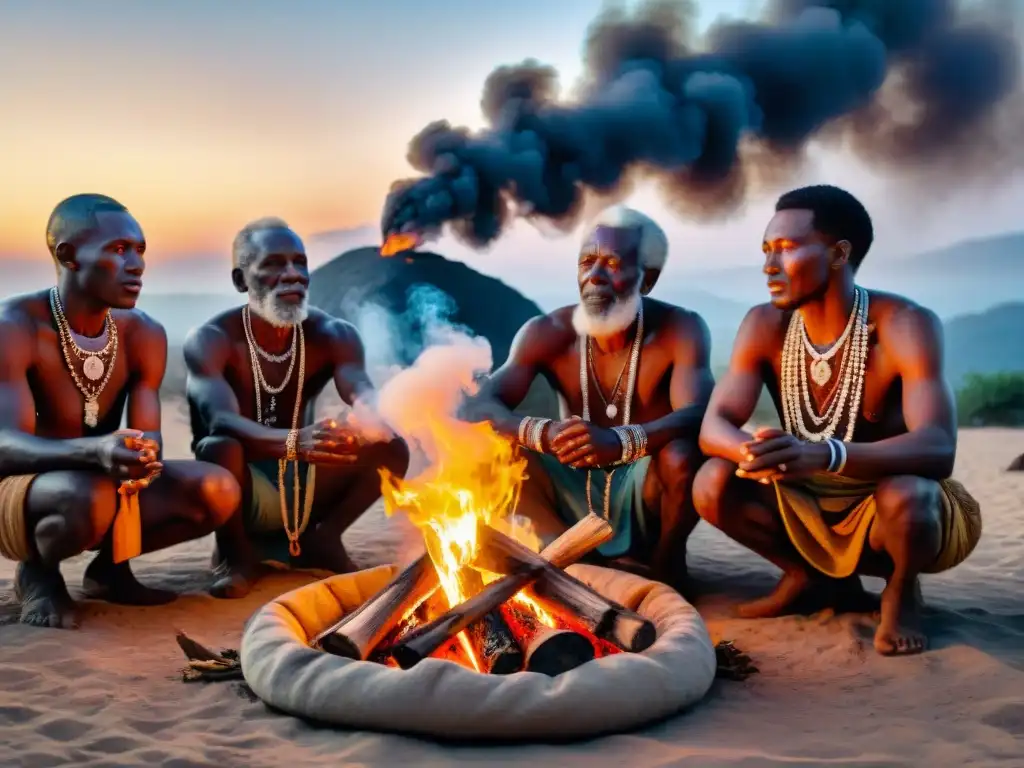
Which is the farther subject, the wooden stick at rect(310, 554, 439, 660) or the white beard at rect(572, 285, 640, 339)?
the white beard at rect(572, 285, 640, 339)

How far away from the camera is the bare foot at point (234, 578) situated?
15.8ft

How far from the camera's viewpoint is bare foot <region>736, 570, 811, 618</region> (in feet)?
14.3

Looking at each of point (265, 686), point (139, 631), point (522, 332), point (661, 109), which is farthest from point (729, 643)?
point (661, 109)

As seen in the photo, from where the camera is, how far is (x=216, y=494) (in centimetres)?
458

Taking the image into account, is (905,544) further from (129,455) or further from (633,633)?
(129,455)

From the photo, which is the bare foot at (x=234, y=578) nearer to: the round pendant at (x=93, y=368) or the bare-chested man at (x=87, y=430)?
the bare-chested man at (x=87, y=430)

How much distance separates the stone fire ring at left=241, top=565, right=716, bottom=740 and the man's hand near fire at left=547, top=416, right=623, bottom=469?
4.25 feet

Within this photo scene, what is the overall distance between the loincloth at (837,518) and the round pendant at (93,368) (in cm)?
310

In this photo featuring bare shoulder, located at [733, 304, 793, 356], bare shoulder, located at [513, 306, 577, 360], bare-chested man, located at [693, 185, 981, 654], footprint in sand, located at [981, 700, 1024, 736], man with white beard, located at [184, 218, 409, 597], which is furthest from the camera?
bare shoulder, located at [513, 306, 577, 360]

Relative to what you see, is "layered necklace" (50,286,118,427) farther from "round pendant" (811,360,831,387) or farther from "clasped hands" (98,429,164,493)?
"round pendant" (811,360,831,387)

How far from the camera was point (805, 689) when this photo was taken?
352 centimetres

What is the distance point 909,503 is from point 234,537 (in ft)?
10.4

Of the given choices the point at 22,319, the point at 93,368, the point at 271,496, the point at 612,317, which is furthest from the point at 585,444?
the point at 22,319

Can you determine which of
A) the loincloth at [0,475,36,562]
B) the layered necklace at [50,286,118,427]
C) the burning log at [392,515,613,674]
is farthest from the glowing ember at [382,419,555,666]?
the loincloth at [0,475,36,562]
